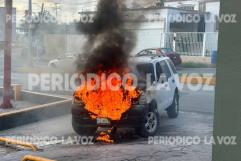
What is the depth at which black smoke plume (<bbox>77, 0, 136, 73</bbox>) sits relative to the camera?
962 cm

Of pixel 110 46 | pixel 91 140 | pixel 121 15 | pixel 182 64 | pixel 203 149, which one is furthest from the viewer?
pixel 182 64

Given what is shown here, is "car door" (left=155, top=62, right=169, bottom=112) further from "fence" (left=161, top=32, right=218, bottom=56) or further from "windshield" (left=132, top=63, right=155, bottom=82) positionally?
"fence" (left=161, top=32, right=218, bottom=56)

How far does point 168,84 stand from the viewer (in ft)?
35.9

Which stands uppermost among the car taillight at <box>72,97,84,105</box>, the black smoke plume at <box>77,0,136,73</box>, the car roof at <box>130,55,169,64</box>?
the black smoke plume at <box>77,0,136,73</box>

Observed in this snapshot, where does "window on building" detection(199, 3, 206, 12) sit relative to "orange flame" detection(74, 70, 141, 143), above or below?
above

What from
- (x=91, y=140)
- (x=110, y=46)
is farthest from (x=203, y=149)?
(x=110, y=46)

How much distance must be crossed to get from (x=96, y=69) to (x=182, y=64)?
19.7 meters

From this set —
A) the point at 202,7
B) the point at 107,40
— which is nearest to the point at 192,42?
the point at 202,7

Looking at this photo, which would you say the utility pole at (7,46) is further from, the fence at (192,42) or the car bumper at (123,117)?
the fence at (192,42)

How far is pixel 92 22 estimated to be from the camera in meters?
10.9

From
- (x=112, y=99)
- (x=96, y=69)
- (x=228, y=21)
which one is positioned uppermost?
(x=228, y=21)

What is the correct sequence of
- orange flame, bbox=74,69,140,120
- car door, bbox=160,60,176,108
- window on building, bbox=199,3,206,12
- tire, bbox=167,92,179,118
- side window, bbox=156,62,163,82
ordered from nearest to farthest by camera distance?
orange flame, bbox=74,69,140,120
side window, bbox=156,62,163,82
car door, bbox=160,60,176,108
tire, bbox=167,92,179,118
window on building, bbox=199,3,206,12

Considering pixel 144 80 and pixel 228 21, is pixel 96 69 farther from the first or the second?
pixel 228 21

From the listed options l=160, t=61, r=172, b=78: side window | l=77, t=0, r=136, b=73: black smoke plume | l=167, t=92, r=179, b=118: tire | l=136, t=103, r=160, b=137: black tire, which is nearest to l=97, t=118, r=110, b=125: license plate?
l=136, t=103, r=160, b=137: black tire
